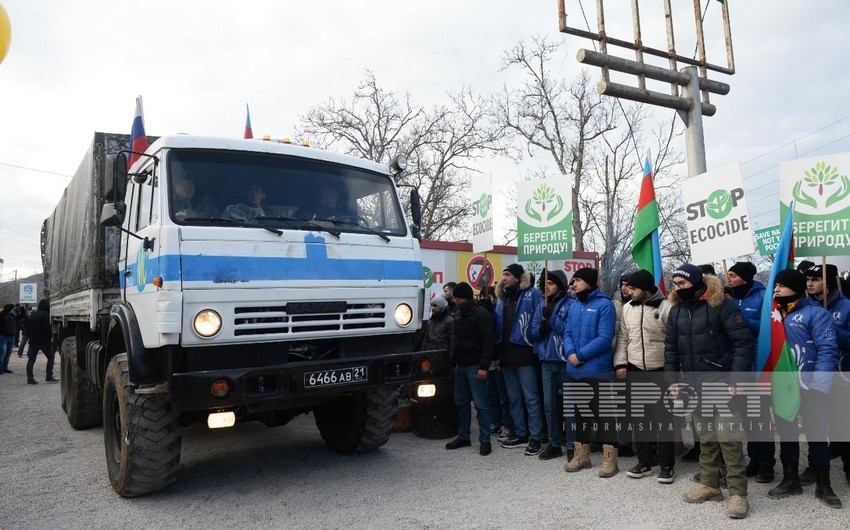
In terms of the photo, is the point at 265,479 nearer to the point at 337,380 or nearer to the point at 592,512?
the point at 337,380

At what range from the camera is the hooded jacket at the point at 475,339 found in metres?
6.58

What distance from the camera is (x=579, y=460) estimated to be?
577cm

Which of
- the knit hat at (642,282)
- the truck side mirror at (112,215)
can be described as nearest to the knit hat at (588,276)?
the knit hat at (642,282)

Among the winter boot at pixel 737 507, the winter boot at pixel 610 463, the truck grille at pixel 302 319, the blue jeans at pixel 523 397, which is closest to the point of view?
the winter boot at pixel 737 507

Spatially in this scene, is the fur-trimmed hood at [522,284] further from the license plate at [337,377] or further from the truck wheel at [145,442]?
the truck wheel at [145,442]

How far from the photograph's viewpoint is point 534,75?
2984 centimetres

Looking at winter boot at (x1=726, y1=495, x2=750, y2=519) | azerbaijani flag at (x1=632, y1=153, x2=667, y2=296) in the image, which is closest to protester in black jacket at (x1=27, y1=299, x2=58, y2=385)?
azerbaijani flag at (x1=632, y1=153, x2=667, y2=296)

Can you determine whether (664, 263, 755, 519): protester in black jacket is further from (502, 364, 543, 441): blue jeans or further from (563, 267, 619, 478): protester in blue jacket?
(502, 364, 543, 441): blue jeans

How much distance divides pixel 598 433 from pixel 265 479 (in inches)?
128

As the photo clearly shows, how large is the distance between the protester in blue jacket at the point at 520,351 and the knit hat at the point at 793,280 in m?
2.29

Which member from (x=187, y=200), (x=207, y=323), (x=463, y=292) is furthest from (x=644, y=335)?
(x=187, y=200)

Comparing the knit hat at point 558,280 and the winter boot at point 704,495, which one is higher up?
the knit hat at point 558,280

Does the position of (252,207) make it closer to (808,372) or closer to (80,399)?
(808,372)

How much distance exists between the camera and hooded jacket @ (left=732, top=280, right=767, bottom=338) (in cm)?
566
